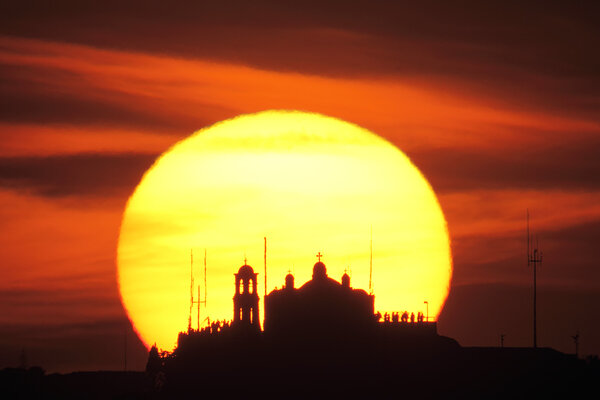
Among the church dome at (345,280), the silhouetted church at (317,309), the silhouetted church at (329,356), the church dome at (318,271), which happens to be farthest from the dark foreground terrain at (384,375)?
the church dome at (345,280)

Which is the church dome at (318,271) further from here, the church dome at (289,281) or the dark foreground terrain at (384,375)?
the dark foreground terrain at (384,375)

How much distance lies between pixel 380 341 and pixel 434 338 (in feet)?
14.3

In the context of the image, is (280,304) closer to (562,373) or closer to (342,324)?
(342,324)

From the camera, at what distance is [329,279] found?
4562 inches

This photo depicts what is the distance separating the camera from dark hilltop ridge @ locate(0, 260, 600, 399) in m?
107

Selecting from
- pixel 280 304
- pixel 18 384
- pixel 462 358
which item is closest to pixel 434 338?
pixel 462 358

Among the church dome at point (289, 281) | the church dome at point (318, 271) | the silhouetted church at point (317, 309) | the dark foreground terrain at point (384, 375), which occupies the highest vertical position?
the church dome at point (318, 271)

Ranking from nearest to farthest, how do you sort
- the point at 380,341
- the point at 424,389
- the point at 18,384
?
the point at 424,389 → the point at 380,341 → the point at 18,384

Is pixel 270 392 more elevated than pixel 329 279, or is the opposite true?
pixel 329 279

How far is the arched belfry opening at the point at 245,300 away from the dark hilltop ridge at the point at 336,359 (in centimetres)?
7

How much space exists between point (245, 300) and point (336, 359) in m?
7.30

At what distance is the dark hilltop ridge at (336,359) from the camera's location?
352 ft

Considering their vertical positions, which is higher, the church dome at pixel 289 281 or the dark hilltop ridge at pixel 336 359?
the church dome at pixel 289 281

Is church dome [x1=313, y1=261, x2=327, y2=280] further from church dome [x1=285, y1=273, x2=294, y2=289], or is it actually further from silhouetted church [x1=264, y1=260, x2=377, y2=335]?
church dome [x1=285, y1=273, x2=294, y2=289]
